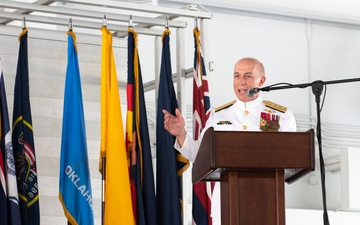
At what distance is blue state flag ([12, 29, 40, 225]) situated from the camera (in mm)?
4484

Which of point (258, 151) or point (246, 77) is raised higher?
point (246, 77)

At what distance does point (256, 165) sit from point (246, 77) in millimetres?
1725

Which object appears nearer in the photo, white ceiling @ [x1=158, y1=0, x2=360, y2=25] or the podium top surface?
the podium top surface

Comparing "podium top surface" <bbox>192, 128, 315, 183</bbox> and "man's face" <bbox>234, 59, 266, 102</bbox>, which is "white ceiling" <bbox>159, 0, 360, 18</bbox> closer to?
"man's face" <bbox>234, 59, 266, 102</bbox>

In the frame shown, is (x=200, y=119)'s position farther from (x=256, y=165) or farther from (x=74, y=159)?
(x=256, y=165)

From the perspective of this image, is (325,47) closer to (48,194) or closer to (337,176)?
(337,176)

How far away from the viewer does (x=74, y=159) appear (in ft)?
15.0

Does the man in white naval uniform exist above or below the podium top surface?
above

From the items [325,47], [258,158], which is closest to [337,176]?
[325,47]

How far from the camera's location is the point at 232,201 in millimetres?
2762

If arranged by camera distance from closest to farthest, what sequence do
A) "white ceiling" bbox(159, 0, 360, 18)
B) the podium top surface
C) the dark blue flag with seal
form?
the podium top surface
the dark blue flag with seal
"white ceiling" bbox(159, 0, 360, 18)

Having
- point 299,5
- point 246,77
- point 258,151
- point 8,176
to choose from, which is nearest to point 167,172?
point 246,77

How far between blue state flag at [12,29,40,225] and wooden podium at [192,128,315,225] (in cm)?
193

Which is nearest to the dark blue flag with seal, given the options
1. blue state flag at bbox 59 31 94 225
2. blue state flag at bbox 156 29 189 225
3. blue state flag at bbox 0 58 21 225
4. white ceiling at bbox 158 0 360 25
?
blue state flag at bbox 156 29 189 225
